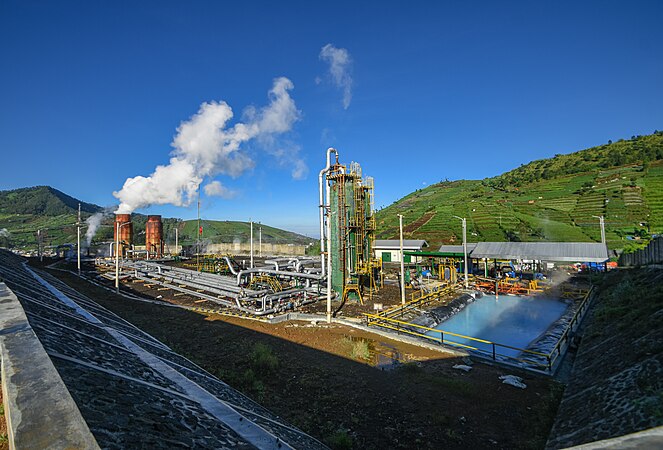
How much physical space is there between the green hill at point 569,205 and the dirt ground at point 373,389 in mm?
56094

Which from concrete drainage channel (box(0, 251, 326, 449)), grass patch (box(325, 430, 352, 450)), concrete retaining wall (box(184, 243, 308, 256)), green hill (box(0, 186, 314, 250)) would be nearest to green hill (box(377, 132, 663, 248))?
concrete retaining wall (box(184, 243, 308, 256))

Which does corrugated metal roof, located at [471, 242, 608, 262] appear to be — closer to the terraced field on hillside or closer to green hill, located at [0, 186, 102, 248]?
the terraced field on hillside

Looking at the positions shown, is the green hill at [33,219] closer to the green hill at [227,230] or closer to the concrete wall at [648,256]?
the green hill at [227,230]

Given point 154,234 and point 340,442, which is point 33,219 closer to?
point 154,234

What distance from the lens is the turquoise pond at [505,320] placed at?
61.1 ft

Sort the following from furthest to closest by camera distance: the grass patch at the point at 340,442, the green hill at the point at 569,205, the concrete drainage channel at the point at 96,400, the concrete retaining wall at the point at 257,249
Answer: the concrete retaining wall at the point at 257,249 < the green hill at the point at 569,205 < the grass patch at the point at 340,442 < the concrete drainage channel at the point at 96,400

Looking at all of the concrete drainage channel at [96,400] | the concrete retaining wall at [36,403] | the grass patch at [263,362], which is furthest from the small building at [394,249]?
the concrete retaining wall at [36,403]

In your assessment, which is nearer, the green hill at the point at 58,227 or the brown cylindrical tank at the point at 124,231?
the brown cylindrical tank at the point at 124,231

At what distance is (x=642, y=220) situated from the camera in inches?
2285

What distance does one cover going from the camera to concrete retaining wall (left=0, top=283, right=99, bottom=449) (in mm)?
2537

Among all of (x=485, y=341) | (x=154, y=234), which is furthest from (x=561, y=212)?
(x=154, y=234)

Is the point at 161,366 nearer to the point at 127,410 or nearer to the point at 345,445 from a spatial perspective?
the point at 127,410

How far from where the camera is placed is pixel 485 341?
43.0ft

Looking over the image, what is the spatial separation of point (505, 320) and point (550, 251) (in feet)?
41.4
